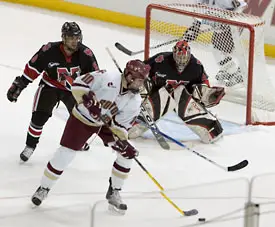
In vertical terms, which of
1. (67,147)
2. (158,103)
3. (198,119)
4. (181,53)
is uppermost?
(181,53)

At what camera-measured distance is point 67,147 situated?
3734 millimetres

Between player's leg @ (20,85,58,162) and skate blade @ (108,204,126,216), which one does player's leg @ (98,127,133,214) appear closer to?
skate blade @ (108,204,126,216)

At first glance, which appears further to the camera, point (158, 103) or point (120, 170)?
point (158, 103)

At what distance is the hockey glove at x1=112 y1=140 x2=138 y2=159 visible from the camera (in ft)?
12.1

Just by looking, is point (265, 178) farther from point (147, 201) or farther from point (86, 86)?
point (86, 86)

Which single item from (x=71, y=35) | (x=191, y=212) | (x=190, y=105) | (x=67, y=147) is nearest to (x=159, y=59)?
(x=190, y=105)

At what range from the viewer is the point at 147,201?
3139mm

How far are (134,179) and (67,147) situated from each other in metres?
0.73

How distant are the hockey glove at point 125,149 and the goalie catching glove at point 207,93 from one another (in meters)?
1.22

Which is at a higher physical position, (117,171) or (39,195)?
(117,171)

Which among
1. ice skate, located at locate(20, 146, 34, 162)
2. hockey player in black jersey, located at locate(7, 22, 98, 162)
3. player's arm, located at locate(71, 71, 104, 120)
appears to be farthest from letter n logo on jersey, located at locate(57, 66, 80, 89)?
player's arm, located at locate(71, 71, 104, 120)

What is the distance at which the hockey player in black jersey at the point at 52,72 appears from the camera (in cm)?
430

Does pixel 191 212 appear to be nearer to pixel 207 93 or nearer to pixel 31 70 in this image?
pixel 31 70

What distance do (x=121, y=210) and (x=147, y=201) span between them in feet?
1.99
